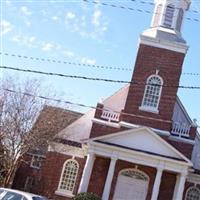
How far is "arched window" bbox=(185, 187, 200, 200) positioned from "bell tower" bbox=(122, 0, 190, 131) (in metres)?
4.64

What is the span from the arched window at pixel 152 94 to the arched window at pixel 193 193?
590 centimetres

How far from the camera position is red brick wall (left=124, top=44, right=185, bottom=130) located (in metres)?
34.2

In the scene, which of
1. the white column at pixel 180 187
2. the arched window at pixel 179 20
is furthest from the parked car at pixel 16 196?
the arched window at pixel 179 20

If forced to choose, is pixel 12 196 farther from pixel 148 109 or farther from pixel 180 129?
pixel 180 129

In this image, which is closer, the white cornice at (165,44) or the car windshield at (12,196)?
the car windshield at (12,196)

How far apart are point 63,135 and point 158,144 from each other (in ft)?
24.3

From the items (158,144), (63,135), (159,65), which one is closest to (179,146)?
(158,144)

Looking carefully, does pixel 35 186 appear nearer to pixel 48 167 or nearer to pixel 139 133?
pixel 48 167

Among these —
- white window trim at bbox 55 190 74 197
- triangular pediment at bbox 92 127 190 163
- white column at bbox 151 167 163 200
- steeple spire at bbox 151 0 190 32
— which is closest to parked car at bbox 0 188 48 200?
triangular pediment at bbox 92 127 190 163

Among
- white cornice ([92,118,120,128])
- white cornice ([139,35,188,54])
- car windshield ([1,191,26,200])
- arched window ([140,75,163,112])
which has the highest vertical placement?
white cornice ([139,35,188,54])

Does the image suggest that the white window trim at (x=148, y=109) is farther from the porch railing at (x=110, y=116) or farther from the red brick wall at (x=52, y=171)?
the red brick wall at (x=52, y=171)

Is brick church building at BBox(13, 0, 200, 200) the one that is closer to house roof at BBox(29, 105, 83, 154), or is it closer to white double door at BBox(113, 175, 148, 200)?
white double door at BBox(113, 175, 148, 200)

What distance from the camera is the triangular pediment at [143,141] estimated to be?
31750 mm

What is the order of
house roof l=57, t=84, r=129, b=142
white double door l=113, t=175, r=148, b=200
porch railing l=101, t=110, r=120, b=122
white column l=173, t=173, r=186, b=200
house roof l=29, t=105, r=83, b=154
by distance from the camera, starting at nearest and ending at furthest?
1. white column l=173, t=173, r=186, b=200
2. white double door l=113, t=175, r=148, b=200
3. house roof l=29, t=105, r=83, b=154
4. porch railing l=101, t=110, r=120, b=122
5. house roof l=57, t=84, r=129, b=142
